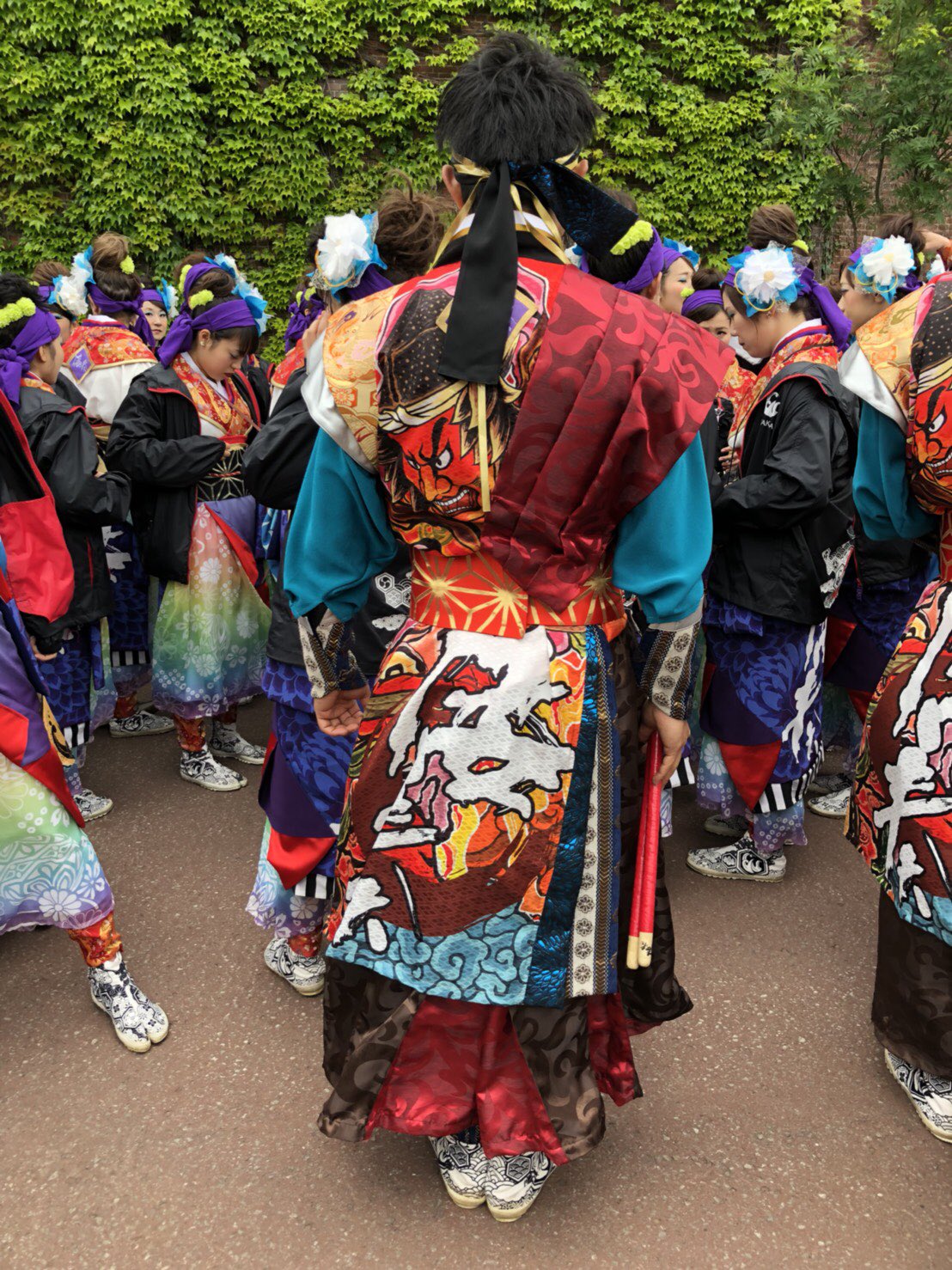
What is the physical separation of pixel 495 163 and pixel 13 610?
165cm

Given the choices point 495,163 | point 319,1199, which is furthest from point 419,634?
point 319,1199

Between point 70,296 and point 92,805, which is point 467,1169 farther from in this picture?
point 70,296

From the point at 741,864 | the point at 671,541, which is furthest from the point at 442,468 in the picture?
the point at 741,864

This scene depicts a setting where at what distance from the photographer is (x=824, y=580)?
3244 mm

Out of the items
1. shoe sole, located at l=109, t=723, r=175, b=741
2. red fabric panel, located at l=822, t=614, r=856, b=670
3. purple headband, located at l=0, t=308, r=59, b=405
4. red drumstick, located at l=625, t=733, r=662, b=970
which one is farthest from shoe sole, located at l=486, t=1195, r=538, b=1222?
shoe sole, located at l=109, t=723, r=175, b=741

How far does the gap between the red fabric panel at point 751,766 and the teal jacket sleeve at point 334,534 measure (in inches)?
71.1

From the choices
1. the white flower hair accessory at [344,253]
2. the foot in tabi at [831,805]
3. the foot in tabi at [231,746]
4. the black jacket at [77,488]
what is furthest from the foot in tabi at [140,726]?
the white flower hair accessory at [344,253]

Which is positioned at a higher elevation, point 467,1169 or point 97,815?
point 467,1169

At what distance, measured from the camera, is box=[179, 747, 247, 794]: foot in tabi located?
166 inches

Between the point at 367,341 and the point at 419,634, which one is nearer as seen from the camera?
the point at 367,341

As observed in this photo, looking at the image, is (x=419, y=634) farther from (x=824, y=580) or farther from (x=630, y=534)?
(x=824, y=580)

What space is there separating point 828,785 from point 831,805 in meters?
0.21

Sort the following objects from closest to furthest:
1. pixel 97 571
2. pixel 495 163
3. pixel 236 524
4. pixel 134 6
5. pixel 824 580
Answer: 1. pixel 495 163
2. pixel 824 580
3. pixel 97 571
4. pixel 236 524
5. pixel 134 6

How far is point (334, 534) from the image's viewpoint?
6.36ft
